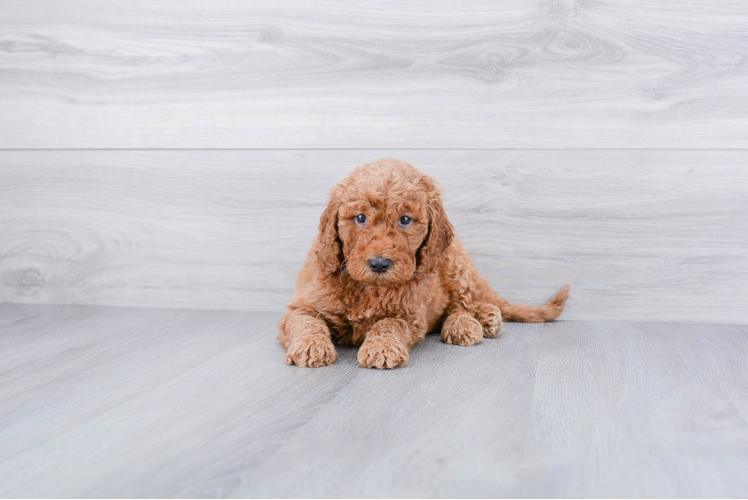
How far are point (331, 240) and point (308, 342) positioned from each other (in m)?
0.27

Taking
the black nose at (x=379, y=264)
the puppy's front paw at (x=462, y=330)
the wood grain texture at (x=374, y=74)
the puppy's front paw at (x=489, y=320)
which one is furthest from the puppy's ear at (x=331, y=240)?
the wood grain texture at (x=374, y=74)

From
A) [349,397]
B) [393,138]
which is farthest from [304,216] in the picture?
[349,397]

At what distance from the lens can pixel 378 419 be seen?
1.18 meters

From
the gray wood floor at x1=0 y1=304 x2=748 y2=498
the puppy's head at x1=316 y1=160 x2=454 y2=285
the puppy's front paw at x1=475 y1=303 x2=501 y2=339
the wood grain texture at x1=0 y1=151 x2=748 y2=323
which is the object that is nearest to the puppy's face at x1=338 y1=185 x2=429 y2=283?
the puppy's head at x1=316 y1=160 x2=454 y2=285

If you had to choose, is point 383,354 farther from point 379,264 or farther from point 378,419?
point 378,419

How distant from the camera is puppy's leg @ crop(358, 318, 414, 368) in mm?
1521

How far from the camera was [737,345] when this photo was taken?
1792mm

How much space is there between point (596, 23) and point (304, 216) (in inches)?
47.0

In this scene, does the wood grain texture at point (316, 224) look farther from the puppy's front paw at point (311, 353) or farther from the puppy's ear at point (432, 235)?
the puppy's front paw at point (311, 353)

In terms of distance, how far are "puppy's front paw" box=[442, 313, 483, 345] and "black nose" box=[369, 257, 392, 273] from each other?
1.27 feet

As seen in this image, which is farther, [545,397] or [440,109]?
[440,109]

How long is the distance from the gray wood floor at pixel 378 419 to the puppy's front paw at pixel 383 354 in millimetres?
36

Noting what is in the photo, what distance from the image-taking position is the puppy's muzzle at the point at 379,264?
152cm

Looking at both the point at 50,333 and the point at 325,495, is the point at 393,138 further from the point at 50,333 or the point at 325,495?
the point at 325,495
